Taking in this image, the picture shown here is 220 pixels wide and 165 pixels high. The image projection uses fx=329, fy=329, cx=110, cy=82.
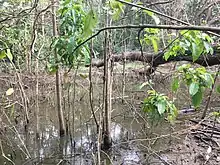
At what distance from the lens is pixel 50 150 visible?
467cm

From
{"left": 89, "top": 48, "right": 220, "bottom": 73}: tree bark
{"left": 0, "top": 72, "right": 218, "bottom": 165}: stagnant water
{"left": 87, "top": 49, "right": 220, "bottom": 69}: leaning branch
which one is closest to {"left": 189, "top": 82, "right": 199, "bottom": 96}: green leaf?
{"left": 0, "top": 72, "right": 218, "bottom": 165}: stagnant water

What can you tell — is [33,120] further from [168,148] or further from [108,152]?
[168,148]

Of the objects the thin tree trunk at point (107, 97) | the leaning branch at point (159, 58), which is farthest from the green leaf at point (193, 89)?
the leaning branch at point (159, 58)

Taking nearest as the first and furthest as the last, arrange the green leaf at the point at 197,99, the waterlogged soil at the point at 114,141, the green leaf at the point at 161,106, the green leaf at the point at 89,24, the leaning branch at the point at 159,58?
the green leaf at the point at 89,24 < the green leaf at the point at 197,99 < the green leaf at the point at 161,106 < the waterlogged soil at the point at 114,141 < the leaning branch at the point at 159,58

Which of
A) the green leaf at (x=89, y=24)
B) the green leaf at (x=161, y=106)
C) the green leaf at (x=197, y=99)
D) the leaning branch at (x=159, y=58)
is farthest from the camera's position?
the leaning branch at (x=159, y=58)

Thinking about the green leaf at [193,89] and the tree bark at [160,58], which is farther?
the tree bark at [160,58]

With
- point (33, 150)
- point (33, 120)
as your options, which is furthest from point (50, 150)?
point (33, 120)

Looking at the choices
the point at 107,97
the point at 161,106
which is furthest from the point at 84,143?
the point at 161,106

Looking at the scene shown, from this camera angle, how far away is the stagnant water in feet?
14.2

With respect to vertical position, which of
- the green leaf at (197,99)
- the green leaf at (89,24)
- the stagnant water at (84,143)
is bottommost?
the stagnant water at (84,143)

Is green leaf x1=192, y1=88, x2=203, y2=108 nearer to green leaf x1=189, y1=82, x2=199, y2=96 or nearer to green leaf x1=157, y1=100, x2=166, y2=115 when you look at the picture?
green leaf x1=189, y1=82, x2=199, y2=96

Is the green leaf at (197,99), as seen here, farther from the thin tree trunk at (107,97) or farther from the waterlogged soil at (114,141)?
the thin tree trunk at (107,97)

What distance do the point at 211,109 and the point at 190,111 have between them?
0.48m

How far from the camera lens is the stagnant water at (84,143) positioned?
4.33 meters
